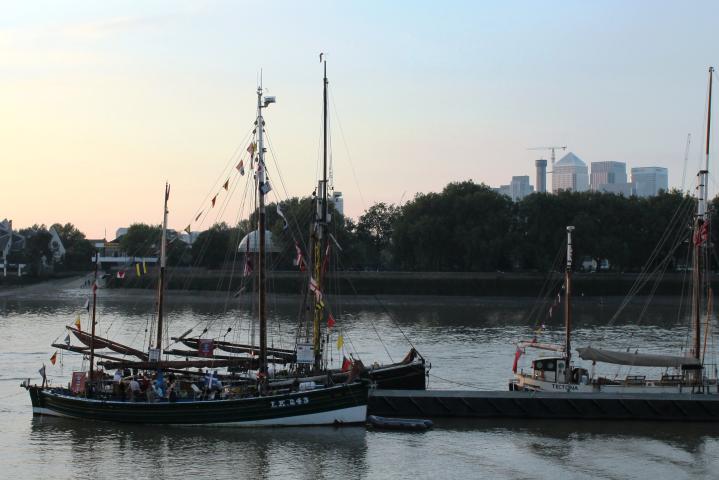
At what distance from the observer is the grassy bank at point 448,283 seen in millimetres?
128375

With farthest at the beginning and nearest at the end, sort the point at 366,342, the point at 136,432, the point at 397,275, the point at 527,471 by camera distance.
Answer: the point at 397,275, the point at 366,342, the point at 136,432, the point at 527,471

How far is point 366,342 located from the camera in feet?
261

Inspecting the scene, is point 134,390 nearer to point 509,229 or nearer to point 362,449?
point 362,449

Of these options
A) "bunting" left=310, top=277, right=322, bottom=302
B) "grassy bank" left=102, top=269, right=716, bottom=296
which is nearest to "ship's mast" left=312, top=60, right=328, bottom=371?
"bunting" left=310, top=277, right=322, bottom=302

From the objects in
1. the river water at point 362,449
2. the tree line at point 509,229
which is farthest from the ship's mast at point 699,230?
the tree line at point 509,229

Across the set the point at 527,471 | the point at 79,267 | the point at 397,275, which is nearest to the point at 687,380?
the point at 527,471

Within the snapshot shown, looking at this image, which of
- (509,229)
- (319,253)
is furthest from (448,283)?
(319,253)

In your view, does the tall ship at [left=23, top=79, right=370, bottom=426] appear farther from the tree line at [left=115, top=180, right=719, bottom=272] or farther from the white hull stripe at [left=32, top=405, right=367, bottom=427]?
the tree line at [left=115, top=180, right=719, bottom=272]

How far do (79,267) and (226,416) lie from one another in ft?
467

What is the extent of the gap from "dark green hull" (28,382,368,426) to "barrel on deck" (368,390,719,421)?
2634 mm

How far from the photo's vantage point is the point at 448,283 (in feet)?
435

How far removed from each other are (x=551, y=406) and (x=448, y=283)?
281ft

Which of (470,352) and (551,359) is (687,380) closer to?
(551,359)

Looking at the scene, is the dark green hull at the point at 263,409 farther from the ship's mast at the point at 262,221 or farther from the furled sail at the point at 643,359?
the furled sail at the point at 643,359
